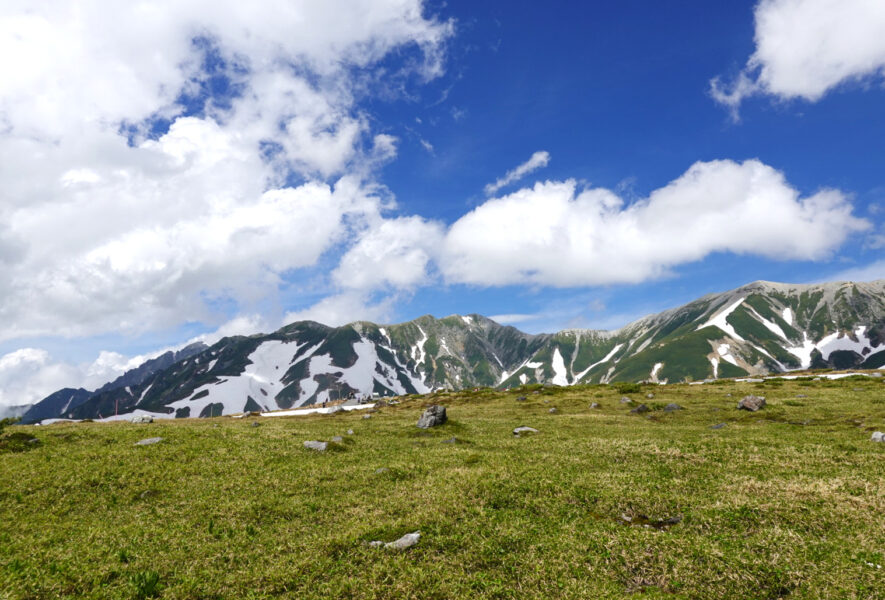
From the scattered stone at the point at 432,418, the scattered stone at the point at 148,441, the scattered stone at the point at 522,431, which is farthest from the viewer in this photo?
the scattered stone at the point at 432,418

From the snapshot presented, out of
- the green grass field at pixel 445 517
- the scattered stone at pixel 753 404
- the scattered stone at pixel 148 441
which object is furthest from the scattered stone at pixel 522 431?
the scattered stone at pixel 148 441

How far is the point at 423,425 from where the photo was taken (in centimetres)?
4725

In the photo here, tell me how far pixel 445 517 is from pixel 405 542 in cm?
269

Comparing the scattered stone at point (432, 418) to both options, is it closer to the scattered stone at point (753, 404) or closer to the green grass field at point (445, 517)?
the green grass field at point (445, 517)

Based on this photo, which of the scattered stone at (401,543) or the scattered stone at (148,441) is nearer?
the scattered stone at (401,543)

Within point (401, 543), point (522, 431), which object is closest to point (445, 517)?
point (401, 543)

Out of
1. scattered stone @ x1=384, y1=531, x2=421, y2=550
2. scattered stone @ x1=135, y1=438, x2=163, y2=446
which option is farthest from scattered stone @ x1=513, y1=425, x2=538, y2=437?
scattered stone @ x1=135, y1=438, x2=163, y2=446

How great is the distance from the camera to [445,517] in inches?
693

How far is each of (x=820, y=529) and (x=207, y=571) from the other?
70.3 feet

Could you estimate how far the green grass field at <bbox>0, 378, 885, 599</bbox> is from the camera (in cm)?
1266

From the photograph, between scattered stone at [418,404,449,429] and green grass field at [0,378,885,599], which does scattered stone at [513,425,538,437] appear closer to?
green grass field at [0,378,885,599]

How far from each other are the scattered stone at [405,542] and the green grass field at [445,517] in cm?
31

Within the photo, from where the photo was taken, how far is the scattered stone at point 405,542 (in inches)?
597

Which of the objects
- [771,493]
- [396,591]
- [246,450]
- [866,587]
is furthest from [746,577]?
[246,450]
